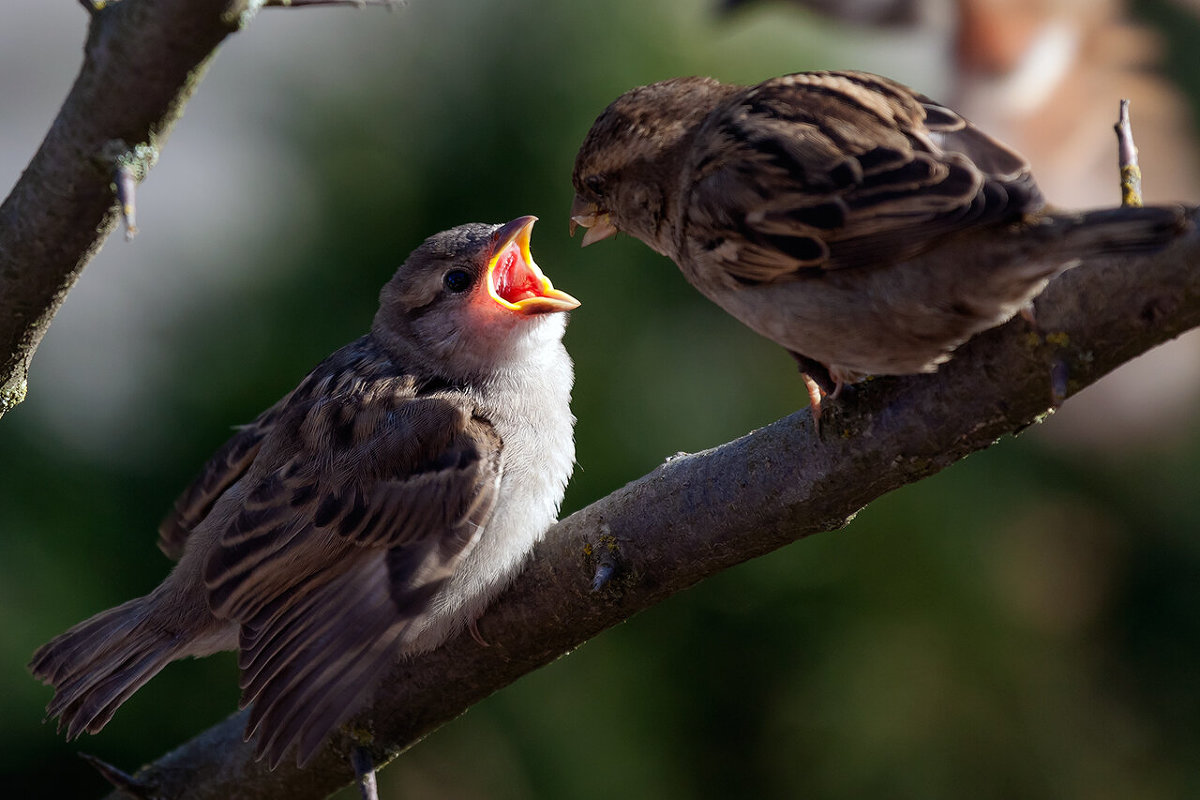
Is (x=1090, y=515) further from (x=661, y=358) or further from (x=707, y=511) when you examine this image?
(x=707, y=511)

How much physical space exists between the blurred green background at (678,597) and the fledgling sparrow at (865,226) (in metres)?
1.44

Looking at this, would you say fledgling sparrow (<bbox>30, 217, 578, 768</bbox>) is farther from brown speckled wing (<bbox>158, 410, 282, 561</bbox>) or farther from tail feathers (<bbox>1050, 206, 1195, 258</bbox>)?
tail feathers (<bbox>1050, 206, 1195, 258</bbox>)

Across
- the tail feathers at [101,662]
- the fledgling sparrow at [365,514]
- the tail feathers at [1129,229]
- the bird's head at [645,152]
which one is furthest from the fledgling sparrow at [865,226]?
the tail feathers at [101,662]

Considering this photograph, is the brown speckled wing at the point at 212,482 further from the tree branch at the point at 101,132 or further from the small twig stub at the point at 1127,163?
the small twig stub at the point at 1127,163

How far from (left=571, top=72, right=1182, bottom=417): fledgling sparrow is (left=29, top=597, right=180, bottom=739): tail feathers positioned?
5.64 feet

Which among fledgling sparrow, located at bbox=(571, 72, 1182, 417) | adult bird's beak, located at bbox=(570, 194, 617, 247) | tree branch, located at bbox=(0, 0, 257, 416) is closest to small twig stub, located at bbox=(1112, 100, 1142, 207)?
fledgling sparrow, located at bbox=(571, 72, 1182, 417)

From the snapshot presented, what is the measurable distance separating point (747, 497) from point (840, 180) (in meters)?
0.63

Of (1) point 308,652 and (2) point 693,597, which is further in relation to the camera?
(2) point 693,597

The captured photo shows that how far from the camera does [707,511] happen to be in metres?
2.30

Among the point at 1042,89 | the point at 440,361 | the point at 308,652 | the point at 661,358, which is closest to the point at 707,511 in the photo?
the point at 308,652

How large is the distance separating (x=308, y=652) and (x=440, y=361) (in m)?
1.06

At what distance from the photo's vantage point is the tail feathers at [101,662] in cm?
283

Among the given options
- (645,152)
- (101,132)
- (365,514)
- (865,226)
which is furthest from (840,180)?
(365,514)

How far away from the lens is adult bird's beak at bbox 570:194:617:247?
312 centimetres
